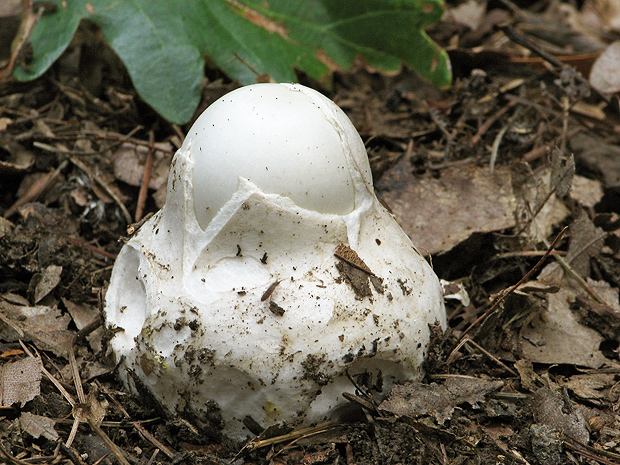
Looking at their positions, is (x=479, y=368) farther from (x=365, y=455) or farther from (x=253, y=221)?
(x=253, y=221)

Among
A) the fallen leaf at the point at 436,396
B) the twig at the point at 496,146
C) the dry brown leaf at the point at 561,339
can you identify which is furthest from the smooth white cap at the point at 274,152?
the twig at the point at 496,146

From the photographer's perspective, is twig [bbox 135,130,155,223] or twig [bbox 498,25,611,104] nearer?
twig [bbox 135,130,155,223]

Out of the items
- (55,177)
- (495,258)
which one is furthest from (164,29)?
(495,258)

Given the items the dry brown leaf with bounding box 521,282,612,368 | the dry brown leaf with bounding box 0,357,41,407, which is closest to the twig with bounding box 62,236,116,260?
the dry brown leaf with bounding box 0,357,41,407

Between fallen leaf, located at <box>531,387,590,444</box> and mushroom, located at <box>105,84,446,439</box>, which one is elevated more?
mushroom, located at <box>105,84,446,439</box>

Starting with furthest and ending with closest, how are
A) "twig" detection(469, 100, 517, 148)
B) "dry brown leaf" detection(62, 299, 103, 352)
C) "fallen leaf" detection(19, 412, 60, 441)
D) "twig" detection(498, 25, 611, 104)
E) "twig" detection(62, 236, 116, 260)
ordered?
"twig" detection(498, 25, 611, 104) → "twig" detection(469, 100, 517, 148) → "twig" detection(62, 236, 116, 260) → "dry brown leaf" detection(62, 299, 103, 352) → "fallen leaf" detection(19, 412, 60, 441)

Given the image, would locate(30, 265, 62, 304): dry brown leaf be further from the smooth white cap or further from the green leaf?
the green leaf

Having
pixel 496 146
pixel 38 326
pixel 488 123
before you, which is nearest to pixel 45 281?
pixel 38 326

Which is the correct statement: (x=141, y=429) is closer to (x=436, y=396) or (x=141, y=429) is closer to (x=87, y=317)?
(x=87, y=317)

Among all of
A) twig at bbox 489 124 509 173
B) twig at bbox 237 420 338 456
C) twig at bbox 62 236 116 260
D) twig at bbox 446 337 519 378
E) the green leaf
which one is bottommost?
twig at bbox 446 337 519 378
